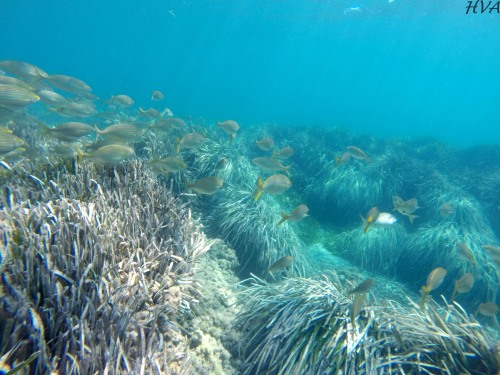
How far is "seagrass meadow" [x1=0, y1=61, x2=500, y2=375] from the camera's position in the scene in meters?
2.02

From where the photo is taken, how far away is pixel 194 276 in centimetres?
340

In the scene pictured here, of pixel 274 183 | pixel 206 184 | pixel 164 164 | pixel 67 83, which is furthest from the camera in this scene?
pixel 67 83

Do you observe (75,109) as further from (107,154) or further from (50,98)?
(107,154)

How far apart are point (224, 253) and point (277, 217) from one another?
181cm

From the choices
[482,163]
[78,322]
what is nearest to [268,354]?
[78,322]

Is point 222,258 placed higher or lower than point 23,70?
lower

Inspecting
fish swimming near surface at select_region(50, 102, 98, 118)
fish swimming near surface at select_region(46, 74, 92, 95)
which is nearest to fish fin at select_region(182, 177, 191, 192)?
fish swimming near surface at select_region(50, 102, 98, 118)

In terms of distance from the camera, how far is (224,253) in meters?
5.21

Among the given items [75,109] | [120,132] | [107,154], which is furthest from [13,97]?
[75,109]

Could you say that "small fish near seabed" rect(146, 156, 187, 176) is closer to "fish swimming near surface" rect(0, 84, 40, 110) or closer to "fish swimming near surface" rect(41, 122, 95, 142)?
"fish swimming near surface" rect(41, 122, 95, 142)

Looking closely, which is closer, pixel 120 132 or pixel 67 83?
pixel 120 132

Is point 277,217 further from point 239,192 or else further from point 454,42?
point 454,42

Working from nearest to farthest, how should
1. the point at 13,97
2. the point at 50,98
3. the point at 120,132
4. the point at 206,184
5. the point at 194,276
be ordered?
1. the point at 194,276
2. the point at 13,97
3. the point at 206,184
4. the point at 120,132
5. the point at 50,98

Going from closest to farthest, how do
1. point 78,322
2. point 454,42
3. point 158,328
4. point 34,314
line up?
1. point 34,314
2. point 78,322
3. point 158,328
4. point 454,42
